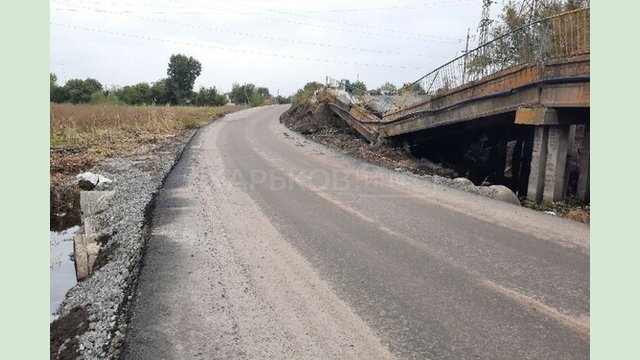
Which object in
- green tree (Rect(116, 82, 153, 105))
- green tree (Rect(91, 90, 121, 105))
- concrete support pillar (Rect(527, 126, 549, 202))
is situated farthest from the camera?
green tree (Rect(116, 82, 153, 105))

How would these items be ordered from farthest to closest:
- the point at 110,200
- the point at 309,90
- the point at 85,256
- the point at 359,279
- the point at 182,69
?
the point at 182,69
the point at 309,90
the point at 110,200
the point at 85,256
the point at 359,279

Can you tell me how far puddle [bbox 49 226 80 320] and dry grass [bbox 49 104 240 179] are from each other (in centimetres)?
451

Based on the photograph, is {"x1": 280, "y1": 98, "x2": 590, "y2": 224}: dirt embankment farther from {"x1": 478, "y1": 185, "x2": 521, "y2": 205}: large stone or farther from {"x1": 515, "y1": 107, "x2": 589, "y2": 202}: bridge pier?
{"x1": 515, "y1": 107, "x2": 589, "y2": 202}: bridge pier

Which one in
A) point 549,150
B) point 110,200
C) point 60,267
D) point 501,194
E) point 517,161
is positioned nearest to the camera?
point 60,267

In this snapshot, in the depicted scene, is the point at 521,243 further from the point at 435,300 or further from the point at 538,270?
the point at 435,300

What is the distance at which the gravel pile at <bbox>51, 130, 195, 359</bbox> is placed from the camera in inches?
170

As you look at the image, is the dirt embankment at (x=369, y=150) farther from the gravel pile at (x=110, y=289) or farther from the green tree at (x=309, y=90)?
the gravel pile at (x=110, y=289)

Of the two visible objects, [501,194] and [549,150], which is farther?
[549,150]

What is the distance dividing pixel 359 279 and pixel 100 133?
721 inches

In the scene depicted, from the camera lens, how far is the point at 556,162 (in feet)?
34.0

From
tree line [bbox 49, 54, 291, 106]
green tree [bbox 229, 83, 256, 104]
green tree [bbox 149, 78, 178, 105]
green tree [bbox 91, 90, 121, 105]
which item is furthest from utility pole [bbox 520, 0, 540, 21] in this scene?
green tree [bbox 229, 83, 256, 104]

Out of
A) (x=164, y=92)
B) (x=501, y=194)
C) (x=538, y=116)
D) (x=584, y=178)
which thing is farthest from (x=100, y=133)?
(x=164, y=92)

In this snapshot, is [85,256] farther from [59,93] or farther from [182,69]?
[182,69]

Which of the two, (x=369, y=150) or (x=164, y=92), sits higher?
(x=164, y=92)
